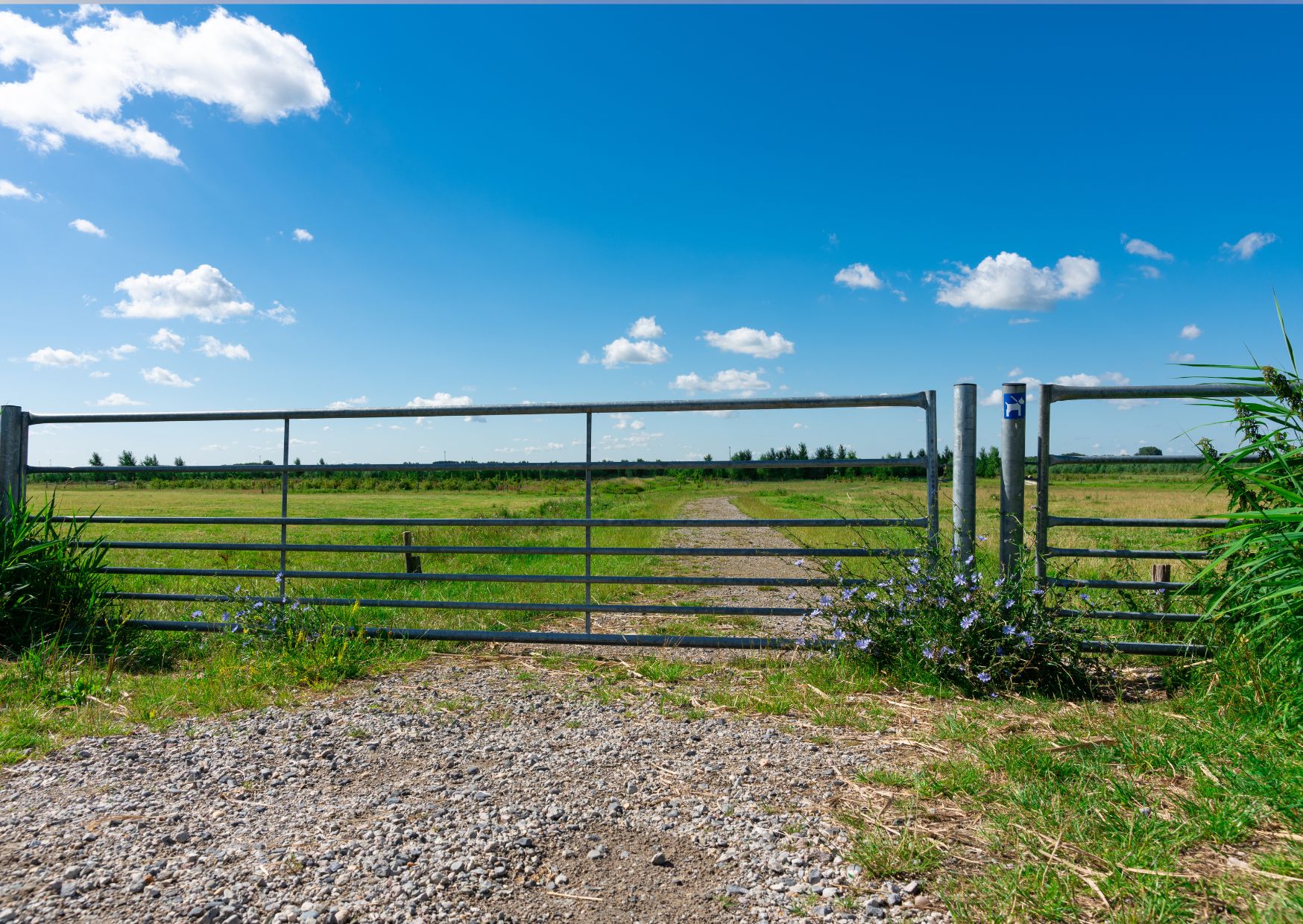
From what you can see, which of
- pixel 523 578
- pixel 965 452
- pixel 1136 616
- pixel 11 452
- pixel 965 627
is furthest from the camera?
pixel 11 452

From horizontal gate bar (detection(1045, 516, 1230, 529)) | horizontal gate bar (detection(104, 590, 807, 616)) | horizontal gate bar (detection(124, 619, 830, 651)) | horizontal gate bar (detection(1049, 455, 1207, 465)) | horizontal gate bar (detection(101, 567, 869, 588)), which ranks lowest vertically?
horizontal gate bar (detection(124, 619, 830, 651))

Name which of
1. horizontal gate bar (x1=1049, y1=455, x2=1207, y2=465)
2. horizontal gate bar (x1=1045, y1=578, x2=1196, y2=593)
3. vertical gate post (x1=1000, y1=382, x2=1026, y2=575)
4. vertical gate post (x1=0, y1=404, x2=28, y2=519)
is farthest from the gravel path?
vertical gate post (x1=0, y1=404, x2=28, y2=519)

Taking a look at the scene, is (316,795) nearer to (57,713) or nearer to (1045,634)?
(57,713)

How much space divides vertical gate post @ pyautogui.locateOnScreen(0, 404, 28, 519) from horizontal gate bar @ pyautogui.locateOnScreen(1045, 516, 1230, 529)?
8.29 m

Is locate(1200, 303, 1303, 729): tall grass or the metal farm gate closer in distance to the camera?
locate(1200, 303, 1303, 729): tall grass

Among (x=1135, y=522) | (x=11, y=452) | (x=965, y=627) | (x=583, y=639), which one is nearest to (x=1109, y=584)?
(x=1135, y=522)

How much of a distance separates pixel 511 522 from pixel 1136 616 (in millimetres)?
4194

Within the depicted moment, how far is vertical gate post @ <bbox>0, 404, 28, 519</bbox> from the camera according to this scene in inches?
262

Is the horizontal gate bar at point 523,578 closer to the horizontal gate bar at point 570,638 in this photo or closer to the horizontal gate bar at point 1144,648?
the horizontal gate bar at point 570,638

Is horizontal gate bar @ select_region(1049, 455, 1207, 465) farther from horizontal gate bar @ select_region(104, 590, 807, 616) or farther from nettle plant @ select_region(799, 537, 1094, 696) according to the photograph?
horizontal gate bar @ select_region(104, 590, 807, 616)

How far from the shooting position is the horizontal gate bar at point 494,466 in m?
5.38

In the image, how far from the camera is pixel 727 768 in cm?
346

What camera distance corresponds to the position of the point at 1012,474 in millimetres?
5180

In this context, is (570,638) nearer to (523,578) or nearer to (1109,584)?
(523,578)
